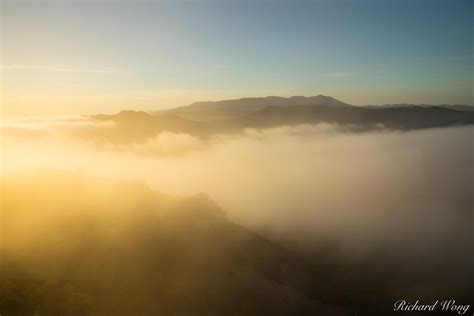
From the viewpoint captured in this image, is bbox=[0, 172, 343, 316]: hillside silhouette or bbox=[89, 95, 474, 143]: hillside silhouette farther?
bbox=[89, 95, 474, 143]: hillside silhouette

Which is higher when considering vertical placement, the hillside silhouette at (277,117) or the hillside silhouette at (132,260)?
the hillside silhouette at (277,117)

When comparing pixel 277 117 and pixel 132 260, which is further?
pixel 277 117

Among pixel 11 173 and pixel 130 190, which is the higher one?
pixel 11 173

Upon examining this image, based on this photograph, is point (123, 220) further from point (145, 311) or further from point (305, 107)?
point (305, 107)

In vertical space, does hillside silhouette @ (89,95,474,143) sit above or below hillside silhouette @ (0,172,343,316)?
above

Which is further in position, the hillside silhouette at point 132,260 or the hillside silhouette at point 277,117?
the hillside silhouette at point 277,117

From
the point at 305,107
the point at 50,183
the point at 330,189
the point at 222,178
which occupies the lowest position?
the point at 330,189

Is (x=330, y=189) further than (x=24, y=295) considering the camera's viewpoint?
Yes

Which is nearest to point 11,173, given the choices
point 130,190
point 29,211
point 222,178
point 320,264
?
point 29,211

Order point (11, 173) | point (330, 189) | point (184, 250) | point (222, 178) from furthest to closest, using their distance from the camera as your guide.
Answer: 1. point (330, 189)
2. point (222, 178)
3. point (11, 173)
4. point (184, 250)

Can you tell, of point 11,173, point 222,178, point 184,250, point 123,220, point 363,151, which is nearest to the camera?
point 184,250
